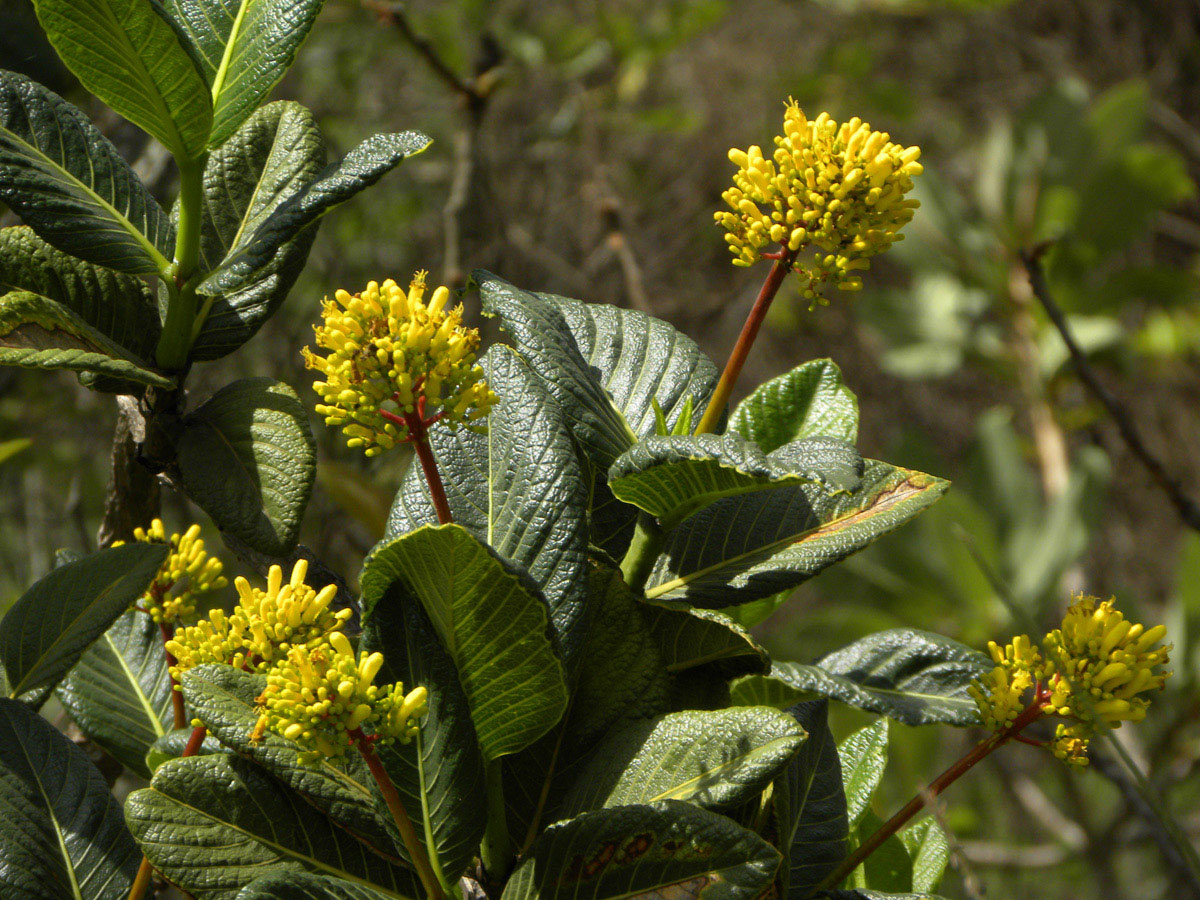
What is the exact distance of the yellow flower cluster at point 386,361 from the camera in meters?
0.52

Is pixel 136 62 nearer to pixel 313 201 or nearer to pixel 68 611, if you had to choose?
pixel 313 201

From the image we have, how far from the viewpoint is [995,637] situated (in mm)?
2377

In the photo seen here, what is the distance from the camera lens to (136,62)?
2.00 feet

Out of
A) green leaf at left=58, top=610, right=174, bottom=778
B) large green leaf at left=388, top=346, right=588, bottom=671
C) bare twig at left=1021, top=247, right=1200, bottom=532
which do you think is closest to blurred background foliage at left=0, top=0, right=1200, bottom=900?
bare twig at left=1021, top=247, right=1200, bottom=532

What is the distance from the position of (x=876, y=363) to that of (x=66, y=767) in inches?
171

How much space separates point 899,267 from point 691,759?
4.59m

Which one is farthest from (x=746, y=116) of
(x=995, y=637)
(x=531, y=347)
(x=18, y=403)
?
(x=531, y=347)

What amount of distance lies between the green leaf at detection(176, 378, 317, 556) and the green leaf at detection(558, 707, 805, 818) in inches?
9.7

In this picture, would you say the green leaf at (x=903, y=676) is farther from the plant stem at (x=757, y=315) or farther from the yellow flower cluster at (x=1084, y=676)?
the plant stem at (x=757, y=315)

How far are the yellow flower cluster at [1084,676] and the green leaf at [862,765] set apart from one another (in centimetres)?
16

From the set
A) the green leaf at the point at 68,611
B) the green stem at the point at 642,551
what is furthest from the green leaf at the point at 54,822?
the green stem at the point at 642,551

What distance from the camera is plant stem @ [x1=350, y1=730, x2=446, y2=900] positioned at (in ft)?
1.61

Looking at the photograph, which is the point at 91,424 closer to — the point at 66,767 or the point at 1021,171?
the point at 66,767

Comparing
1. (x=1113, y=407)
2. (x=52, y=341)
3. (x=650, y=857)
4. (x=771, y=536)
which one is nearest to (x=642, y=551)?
(x=771, y=536)
